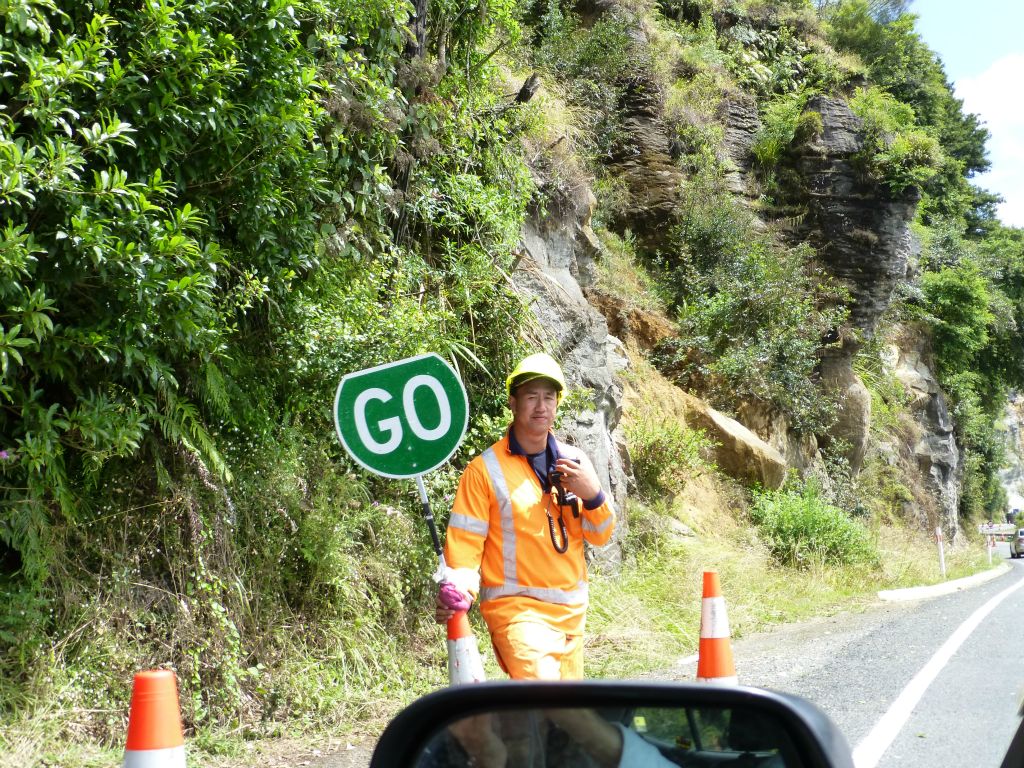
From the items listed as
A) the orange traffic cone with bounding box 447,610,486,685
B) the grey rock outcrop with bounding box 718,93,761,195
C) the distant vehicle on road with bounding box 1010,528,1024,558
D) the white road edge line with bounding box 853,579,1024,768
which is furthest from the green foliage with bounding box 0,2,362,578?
the distant vehicle on road with bounding box 1010,528,1024,558

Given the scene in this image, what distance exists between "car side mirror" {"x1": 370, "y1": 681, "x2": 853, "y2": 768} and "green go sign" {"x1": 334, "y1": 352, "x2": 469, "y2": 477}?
9.73 ft

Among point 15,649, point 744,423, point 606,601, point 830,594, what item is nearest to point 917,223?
point 744,423

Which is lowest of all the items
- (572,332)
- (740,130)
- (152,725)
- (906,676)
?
(906,676)

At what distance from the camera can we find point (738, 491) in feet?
55.0

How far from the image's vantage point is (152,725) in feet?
9.04

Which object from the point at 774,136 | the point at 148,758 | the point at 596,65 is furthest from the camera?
the point at 774,136

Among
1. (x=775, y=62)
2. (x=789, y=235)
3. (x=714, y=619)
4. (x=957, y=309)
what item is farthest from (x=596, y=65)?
(x=957, y=309)

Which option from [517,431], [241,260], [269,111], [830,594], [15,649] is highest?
[269,111]

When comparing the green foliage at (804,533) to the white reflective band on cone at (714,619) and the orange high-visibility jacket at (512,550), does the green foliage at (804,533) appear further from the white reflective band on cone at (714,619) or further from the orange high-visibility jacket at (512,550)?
the orange high-visibility jacket at (512,550)

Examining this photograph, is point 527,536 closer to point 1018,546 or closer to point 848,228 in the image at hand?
point 848,228

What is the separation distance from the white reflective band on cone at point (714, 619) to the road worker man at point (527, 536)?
1133 mm

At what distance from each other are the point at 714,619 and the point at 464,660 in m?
1.53

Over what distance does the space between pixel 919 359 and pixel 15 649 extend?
116 ft

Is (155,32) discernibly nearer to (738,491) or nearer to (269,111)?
(269,111)
